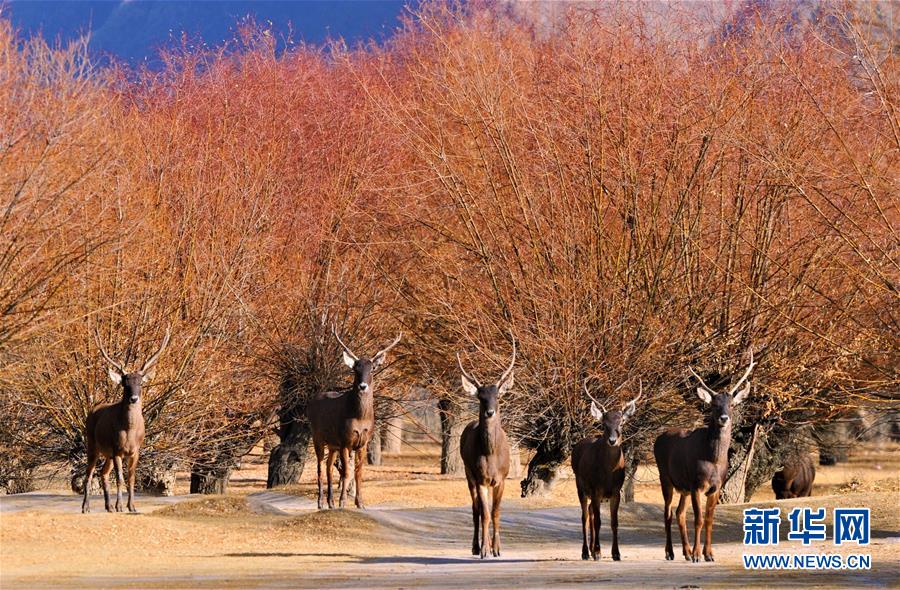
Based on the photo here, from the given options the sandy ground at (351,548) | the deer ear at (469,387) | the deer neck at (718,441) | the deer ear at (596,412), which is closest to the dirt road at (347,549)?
the sandy ground at (351,548)

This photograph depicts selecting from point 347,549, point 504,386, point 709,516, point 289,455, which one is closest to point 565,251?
point 504,386

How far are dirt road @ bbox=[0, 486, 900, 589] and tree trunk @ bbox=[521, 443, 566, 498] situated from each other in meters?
1.56

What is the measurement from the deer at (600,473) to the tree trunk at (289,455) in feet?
46.4

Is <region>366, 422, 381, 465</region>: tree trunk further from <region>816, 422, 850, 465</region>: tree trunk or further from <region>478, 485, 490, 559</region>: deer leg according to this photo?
<region>478, 485, 490, 559</region>: deer leg

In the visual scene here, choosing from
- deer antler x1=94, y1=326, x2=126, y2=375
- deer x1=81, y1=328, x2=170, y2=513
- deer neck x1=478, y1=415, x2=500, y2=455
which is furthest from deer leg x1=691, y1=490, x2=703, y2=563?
deer antler x1=94, y1=326, x2=126, y2=375

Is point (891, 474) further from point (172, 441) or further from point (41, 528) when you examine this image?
point (41, 528)

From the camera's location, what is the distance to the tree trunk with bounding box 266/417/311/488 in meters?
29.9

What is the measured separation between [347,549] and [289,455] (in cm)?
1224

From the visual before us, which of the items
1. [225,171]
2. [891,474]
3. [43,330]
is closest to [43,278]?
[43,330]

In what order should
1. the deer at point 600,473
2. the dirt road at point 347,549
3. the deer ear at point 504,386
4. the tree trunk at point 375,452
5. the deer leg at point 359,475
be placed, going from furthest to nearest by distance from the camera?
1. the tree trunk at point 375,452
2. the deer leg at point 359,475
3. the deer ear at point 504,386
4. the deer at point 600,473
5. the dirt road at point 347,549

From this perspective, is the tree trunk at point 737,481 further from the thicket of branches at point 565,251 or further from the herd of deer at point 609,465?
the herd of deer at point 609,465

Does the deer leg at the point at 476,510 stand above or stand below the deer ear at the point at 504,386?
below

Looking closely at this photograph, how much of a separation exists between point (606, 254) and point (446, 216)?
3.93 m

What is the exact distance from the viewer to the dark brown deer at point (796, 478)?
2839 centimetres
